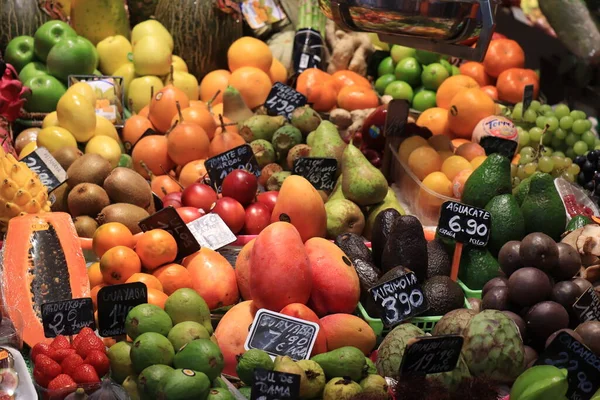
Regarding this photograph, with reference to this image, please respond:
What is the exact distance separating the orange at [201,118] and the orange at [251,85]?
50cm

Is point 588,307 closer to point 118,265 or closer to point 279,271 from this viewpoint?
point 279,271

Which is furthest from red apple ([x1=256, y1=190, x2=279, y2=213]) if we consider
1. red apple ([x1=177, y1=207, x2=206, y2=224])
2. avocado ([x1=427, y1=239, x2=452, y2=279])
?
avocado ([x1=427, y1=239, x2=452, y2=279])

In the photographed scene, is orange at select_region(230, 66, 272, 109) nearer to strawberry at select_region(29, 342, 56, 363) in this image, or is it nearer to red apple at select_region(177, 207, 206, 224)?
red apple at select_region(177, 207, 206, 224)

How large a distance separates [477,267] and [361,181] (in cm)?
61

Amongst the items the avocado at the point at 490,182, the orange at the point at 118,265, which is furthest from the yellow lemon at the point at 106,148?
the avocado at the point at 490,182

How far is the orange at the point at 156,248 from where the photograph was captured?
2410 millimetres

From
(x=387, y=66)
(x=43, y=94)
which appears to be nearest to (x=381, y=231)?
(x=43, y=94)

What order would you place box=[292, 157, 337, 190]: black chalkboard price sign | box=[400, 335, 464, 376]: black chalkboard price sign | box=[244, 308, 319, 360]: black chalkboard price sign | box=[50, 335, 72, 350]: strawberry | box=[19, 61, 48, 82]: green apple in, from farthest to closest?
box=[19, 61, 48, 82]: green apple → box=[292, 157, 337, 190]: black chalkboard price sign → box=[244, 308, 319, 360]: black chalkboard price sign → box=[50, 335, 72, 350]: strawberry → box=[400, 335, 464, 376]: black chalkboard price sign

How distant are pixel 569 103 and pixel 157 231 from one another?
3.01 m

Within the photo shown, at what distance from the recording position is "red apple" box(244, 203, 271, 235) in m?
2.84

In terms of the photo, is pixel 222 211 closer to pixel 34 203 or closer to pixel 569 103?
pixel 34 203

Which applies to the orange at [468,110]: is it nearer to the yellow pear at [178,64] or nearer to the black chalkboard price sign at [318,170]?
the black chalkboard price sign at [318,170]

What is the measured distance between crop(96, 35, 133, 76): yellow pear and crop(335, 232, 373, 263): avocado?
7.06 feet

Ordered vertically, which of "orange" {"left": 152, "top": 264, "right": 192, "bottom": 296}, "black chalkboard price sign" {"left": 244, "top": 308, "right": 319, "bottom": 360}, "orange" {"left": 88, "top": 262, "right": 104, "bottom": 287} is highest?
"black chalkboard price sign" {"left": 244, "top": 308, "right": 319, "bottom": 360}
